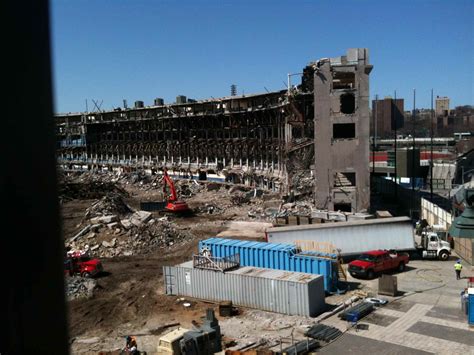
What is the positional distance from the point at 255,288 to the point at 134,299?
17.5 ft

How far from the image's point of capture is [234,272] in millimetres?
17438

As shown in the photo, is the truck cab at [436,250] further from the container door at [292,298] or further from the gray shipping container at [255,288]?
the container door at [292,298]

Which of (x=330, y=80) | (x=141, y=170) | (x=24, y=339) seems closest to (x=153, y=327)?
(x=24, y=339)

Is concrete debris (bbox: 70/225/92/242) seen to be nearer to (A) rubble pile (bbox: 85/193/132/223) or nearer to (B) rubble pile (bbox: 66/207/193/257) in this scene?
(B) rubble pile (bbox: 66/207/193/257)

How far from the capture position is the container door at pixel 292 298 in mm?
15883

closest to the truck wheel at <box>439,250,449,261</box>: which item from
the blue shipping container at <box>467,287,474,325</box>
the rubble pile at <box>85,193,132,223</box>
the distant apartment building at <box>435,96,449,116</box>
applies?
the blue shipping container at <box>467,287,474,325</box>

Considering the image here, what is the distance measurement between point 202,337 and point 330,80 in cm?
2327

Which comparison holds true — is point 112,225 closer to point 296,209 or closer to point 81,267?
point 81,267

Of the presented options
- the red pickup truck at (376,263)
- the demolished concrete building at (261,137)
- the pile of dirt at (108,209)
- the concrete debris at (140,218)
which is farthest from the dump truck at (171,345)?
the pile of dirt at (108,209)

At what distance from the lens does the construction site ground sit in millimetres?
13672

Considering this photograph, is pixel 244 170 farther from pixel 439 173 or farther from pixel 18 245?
pixel 18 245

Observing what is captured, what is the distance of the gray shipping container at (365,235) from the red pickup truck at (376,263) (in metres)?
1.33

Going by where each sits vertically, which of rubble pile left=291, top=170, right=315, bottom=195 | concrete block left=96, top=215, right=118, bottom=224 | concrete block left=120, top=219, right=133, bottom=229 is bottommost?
concrete block left=120, top=219, right=133, bottom=229

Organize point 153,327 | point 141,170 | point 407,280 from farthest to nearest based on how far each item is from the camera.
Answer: point 141,170, point 407,280, point 153,327
